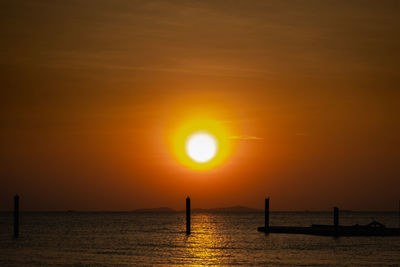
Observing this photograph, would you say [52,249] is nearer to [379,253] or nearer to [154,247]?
[154,247]

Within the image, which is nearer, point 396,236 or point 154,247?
point 154,247

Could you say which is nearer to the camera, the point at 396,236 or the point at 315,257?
the point at 315,257

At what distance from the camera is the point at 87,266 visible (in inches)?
1591

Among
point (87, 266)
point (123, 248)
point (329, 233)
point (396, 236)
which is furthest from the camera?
point (396, 236)

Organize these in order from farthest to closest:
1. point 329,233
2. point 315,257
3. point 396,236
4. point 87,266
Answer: point 396,236 → point 329,233 → point 315,257 → point 87,266

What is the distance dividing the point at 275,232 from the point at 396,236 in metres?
14.8

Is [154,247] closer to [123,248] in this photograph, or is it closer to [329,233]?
[123,248]

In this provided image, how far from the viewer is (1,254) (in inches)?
1909

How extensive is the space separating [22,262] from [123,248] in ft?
50.9

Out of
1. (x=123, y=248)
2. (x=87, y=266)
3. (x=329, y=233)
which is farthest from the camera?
(x=329, y=233)

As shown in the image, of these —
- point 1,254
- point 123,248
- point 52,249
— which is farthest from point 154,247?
point 1,254

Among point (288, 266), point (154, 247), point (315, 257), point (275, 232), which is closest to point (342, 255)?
point (315, 257)

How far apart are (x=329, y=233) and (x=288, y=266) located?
2863 cm

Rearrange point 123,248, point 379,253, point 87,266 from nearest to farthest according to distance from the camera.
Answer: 1. point 87,266
2. point 379,253
3. point 123,248
